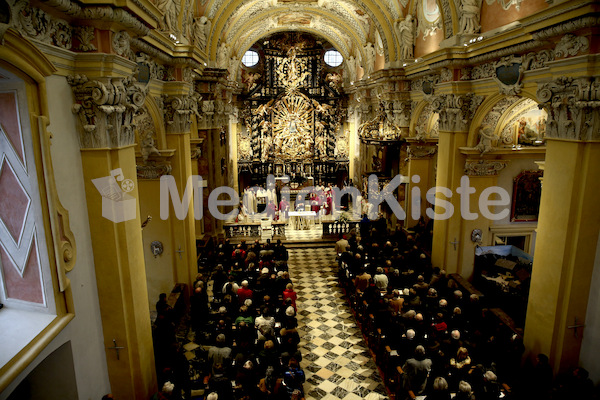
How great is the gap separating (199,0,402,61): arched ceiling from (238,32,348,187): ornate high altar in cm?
173

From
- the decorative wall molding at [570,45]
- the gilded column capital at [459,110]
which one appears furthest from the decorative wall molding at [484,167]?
the decorative wall molding at [570,45]

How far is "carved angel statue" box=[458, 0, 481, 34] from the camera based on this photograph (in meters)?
8.88

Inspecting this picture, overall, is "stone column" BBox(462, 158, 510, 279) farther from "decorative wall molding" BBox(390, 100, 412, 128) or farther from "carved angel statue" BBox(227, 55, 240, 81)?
"carved angel statue" BBox(227, 55, 240, 81)

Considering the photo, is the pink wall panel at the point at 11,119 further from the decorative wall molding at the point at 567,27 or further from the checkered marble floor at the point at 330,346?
the decorative wall molding at the point at 567,27

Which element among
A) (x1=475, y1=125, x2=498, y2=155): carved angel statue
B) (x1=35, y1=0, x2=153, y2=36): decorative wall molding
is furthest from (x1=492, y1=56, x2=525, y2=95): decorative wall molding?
(x1=35, y1=0, x2=153, y2=36): decorative wall molding

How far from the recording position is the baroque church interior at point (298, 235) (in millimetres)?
4238

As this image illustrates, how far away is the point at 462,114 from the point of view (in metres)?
9.66

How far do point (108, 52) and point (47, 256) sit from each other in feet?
8.13

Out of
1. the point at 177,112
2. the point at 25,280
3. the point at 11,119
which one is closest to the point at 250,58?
the point at 177,112

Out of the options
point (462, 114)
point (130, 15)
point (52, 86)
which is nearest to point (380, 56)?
point (462, 114)

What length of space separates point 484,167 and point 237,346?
7573 millimetres

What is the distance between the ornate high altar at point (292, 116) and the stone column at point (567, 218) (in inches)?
727

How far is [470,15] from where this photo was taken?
29.4 feet

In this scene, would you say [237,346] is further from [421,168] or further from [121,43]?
[421,168]
